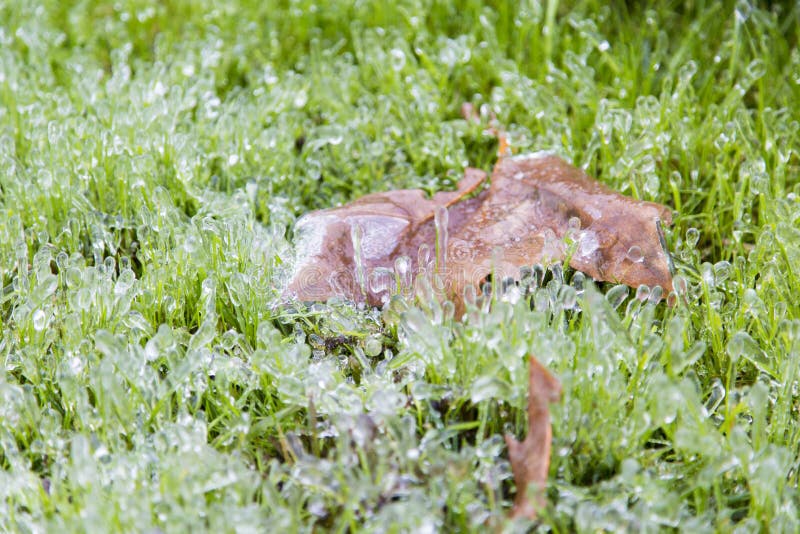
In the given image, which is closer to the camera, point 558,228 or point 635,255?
point 635,255

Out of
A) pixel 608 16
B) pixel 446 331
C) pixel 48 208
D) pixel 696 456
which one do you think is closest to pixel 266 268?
pixel 446 331

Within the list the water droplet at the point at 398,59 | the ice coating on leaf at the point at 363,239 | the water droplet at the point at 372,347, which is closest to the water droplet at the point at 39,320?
the ice coating on leaf at the point at 363,239

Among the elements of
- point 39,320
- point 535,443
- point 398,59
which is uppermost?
point 398,59

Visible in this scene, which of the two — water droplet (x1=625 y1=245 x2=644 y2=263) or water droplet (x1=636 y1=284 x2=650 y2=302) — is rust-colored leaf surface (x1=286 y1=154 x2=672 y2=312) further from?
water droplet (x1=636 y1=284 x2=650 y2=302)

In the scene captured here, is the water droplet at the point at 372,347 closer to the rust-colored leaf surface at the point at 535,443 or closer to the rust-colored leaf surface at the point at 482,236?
the rust-colored leaf surface at the point at 482,236

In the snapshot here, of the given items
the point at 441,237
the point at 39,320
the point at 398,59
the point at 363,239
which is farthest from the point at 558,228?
the point at 39,320

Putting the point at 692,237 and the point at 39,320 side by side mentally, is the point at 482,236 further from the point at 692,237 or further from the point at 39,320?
the point at 39,320

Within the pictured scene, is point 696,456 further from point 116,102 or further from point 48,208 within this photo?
point 116,102

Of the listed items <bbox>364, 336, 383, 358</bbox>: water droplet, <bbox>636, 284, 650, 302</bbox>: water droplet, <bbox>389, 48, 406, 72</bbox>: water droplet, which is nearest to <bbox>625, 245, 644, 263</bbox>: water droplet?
<bbox>636, 284, 650, 302</bbox>: water droplet
